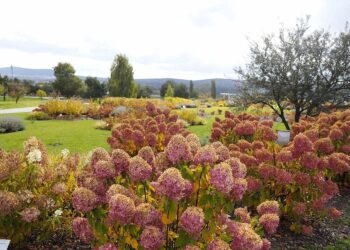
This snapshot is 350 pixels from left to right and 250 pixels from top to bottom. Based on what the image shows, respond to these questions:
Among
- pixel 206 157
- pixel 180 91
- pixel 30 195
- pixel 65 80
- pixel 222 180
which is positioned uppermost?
pixel 65 80

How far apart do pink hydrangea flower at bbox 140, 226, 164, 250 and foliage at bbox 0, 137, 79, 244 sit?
5.50 ft

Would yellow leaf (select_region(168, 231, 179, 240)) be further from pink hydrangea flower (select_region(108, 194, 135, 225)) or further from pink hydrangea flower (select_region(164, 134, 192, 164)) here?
pink hydrangea flower (select_region(164, 134, 192, 164))

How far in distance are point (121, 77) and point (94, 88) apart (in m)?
16.1

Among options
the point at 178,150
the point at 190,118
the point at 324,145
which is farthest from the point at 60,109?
the point at 178,150

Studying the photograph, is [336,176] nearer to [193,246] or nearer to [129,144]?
[129,144]

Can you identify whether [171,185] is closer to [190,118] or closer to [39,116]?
[190,118]

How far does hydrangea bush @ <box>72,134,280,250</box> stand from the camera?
Result: 83.9 inches

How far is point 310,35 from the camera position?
12.6 meters

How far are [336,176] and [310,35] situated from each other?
7439 mm

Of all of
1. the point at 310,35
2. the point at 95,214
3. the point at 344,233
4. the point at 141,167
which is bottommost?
the point at 344,233

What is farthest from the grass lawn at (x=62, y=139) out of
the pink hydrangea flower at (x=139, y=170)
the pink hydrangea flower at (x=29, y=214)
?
the pink hydrangea flower at (x=139, y=170)

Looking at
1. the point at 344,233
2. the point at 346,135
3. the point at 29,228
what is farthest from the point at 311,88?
the point at 29,228

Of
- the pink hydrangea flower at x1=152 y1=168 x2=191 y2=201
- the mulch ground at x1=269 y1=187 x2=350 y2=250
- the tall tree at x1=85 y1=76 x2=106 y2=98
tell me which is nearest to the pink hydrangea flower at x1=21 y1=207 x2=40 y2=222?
the pink hydrangea flower at x1=152 y1=168 x2=191 y2=201

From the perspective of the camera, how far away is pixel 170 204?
2.17m
